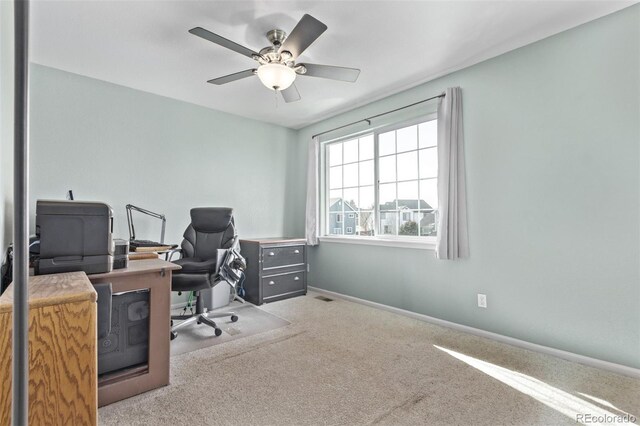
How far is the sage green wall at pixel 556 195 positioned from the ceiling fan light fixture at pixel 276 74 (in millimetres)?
1646

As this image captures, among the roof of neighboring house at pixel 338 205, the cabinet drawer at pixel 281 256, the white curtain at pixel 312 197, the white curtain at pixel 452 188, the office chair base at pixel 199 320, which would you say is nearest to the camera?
the office chair base at pixel 199 320

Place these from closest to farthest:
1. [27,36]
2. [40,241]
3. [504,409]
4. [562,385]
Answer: [27,36]
[40,241]
[504,409]
[562,385]

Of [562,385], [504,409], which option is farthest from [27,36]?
[562,385]

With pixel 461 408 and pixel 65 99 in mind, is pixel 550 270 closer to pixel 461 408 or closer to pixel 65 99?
pixel 461 408

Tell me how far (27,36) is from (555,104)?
9.67 feet

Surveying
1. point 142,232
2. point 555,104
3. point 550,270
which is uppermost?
point 555,104

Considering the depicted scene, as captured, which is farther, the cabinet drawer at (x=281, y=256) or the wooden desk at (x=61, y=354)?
the cabinet drawer at (x=281, y=256)

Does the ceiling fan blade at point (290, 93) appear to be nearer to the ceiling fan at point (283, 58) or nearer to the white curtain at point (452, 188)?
the ceiling fan at point (283, 58)

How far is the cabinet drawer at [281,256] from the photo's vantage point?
3.81m

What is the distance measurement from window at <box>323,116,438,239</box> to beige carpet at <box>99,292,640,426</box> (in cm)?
123

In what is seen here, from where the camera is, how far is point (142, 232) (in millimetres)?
3369

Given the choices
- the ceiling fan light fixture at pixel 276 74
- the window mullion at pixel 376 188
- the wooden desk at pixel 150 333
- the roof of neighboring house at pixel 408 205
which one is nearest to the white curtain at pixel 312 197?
the window mullion at pixel 376 188

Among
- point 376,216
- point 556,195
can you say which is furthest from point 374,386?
point 376,216

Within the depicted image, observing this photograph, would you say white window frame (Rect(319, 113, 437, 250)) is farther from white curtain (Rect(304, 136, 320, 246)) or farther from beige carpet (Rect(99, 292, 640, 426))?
beige carpet (Rect(99, 292, 640, 426))
